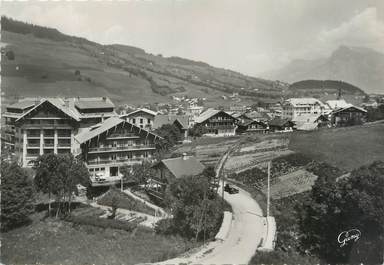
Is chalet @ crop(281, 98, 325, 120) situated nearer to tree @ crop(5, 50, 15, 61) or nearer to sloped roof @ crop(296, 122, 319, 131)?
sloped roof @ crop(296, 122, 319, 131)

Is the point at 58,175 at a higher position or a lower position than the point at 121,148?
lower

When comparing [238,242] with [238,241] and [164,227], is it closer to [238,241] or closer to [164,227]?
[238,241]

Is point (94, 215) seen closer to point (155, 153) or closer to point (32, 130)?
point (155, 153)

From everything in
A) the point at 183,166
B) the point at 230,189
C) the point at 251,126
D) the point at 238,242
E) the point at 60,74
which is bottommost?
the point at 238,242

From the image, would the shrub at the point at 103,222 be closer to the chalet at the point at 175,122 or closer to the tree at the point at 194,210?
the tree at the point at 194,210

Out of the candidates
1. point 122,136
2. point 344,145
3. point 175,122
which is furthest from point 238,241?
point 175,122

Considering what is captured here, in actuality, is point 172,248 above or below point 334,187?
below

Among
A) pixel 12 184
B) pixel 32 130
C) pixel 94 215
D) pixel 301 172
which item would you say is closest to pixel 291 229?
pixel 301 172

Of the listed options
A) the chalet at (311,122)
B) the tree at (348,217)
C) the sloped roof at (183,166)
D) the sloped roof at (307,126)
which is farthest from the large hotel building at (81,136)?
the chalet at (311,122)
